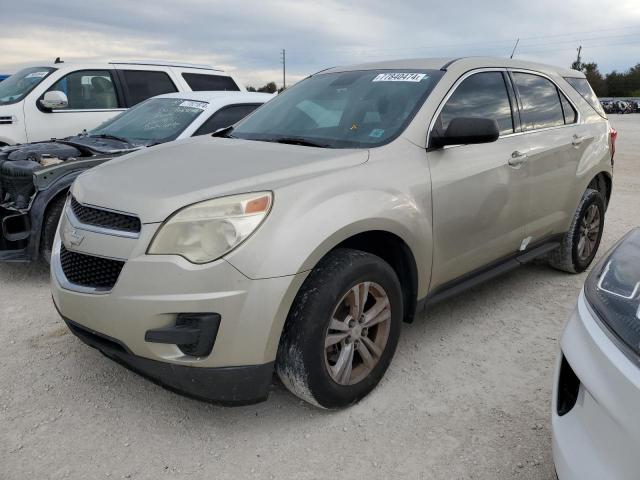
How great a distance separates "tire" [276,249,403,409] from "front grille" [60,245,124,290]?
782mm

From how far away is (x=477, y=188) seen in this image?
3205mm

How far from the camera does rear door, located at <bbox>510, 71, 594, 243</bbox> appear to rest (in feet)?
12.3

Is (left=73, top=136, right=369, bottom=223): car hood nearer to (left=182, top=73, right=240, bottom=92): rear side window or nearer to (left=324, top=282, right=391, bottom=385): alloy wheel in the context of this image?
(left=324, top=282, right=391, bottom=385): alloy wheel

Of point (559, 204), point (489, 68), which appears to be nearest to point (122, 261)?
point (489, 68)

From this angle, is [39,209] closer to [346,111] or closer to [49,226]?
[49,226]

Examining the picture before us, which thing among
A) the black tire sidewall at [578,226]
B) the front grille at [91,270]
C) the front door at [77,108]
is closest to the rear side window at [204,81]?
the front door at [77,108]

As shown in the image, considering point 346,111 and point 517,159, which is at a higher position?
point 346,111

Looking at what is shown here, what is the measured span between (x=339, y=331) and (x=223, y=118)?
3.49 metres

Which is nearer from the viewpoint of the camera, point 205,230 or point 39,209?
point 205,230

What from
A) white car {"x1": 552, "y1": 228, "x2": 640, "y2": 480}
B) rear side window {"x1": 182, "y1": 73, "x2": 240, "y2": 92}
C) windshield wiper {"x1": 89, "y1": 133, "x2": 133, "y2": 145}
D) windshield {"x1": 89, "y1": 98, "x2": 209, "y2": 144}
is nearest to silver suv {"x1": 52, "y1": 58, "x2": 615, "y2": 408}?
white car {"x1": 552, "y1": 228, "x2": 640, "y2": 480}

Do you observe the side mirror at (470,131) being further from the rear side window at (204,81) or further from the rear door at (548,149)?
the rear side window at (204,81)

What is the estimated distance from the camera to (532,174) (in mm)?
3684

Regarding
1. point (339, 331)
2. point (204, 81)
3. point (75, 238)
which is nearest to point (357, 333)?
point (339, 331)

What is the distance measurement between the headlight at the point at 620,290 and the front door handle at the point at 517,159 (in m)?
1.48
